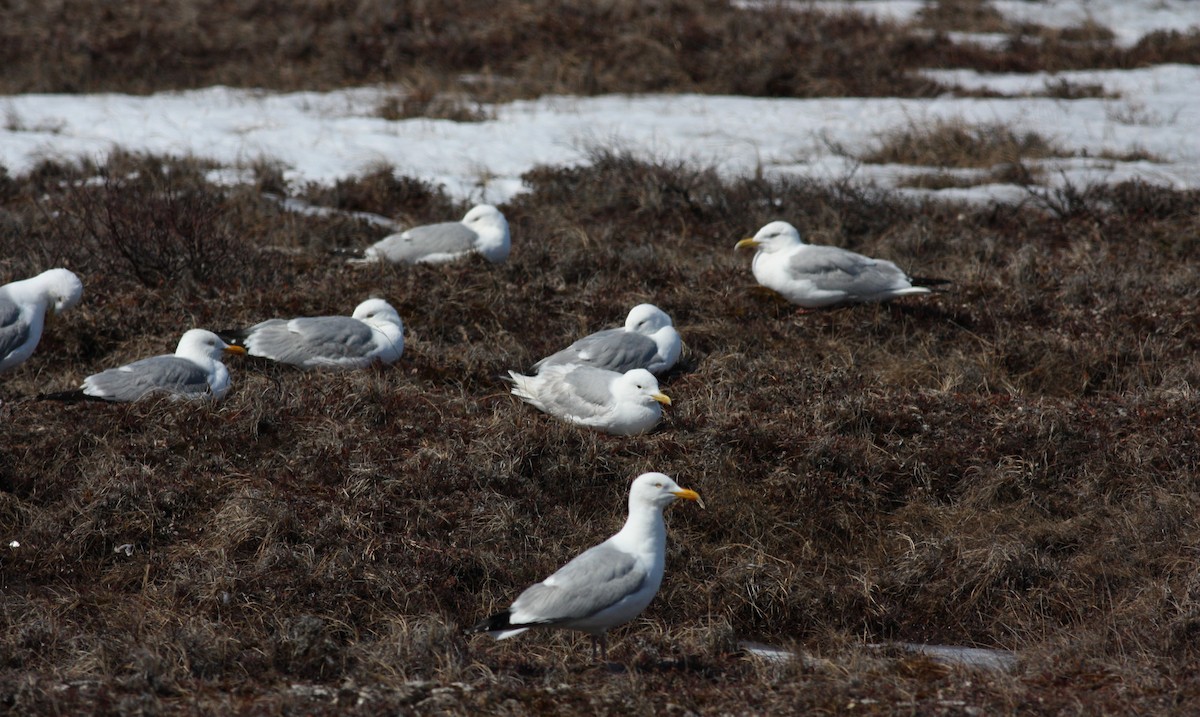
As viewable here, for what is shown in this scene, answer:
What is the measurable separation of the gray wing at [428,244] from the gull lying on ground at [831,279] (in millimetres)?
2403

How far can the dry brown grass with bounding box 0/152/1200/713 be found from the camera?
464cm

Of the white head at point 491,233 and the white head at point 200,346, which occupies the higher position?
the white head at point 491,233

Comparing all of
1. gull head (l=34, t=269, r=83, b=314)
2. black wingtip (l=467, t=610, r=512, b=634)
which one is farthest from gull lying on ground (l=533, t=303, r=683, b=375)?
gull head (l=34, t=269, r=83, b=314)

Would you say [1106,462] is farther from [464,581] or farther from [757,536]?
[464,581]

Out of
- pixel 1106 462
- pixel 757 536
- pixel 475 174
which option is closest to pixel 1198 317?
pixel 1106 462

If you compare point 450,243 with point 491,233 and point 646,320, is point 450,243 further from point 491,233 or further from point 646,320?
point 646,320

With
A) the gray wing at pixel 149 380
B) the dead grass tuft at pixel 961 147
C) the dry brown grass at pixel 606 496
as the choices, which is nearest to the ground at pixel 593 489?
the dry brown grass at pixel 606 496

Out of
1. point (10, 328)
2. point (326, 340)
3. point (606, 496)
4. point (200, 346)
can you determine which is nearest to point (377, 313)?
point (326, 340)

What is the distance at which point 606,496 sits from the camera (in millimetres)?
6352

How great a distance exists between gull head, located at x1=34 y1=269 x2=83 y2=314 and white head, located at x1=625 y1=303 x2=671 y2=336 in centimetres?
361

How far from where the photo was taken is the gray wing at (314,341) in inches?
292

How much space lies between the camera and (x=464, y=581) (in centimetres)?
575

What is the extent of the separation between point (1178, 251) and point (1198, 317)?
71.9 inches

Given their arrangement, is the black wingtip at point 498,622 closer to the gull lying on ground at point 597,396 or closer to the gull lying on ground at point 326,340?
the gull lying on ground at point 597,396
